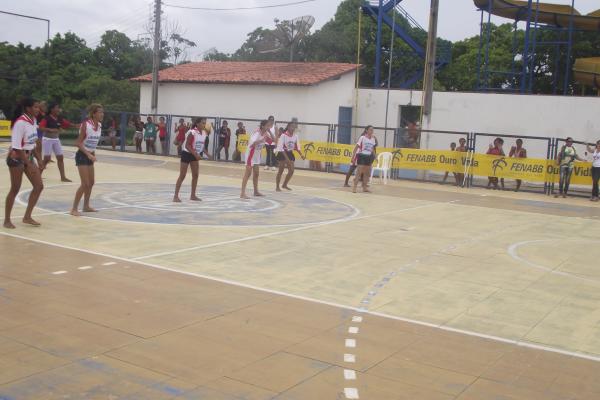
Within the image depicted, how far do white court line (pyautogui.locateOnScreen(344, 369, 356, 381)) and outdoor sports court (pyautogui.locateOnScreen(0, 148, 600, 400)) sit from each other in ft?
0.08

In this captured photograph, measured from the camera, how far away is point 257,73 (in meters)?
33.8

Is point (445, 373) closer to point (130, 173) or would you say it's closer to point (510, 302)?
point (510, 302)

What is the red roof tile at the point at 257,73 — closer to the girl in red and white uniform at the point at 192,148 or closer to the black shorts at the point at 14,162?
the girl in red and white uniform at the point at 192,148

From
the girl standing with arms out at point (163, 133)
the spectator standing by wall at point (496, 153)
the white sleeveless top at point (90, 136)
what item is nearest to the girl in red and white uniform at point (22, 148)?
the white sleeveless top at point (90, 136)

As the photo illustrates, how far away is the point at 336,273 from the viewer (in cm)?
859

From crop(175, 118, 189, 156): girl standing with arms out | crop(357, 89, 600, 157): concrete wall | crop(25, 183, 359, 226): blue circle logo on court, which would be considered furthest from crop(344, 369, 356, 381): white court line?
crop(357, 89, 600, 157): concrete wall

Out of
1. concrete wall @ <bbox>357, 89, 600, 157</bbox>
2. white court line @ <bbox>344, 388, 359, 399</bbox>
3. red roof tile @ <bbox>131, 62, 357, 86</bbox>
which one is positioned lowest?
white court line @ <bbox>344, 388, 359, 399</bbox>

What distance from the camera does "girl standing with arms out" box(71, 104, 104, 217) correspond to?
11.6 metres

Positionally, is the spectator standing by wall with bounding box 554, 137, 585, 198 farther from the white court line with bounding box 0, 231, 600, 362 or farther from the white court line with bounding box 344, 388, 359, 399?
the white court line with bounding box 344, 388, 359, 399

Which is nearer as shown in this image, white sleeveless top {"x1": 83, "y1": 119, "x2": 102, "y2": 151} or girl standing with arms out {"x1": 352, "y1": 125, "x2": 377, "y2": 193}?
white sleeveless top {"x1": 83, "y1": 119, "x2": 102, "y2": 151}

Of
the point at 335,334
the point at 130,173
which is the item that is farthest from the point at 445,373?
the point at 130,173

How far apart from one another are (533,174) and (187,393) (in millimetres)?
19456

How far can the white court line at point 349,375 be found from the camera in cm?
501

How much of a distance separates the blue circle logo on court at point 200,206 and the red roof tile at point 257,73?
14.7 m
